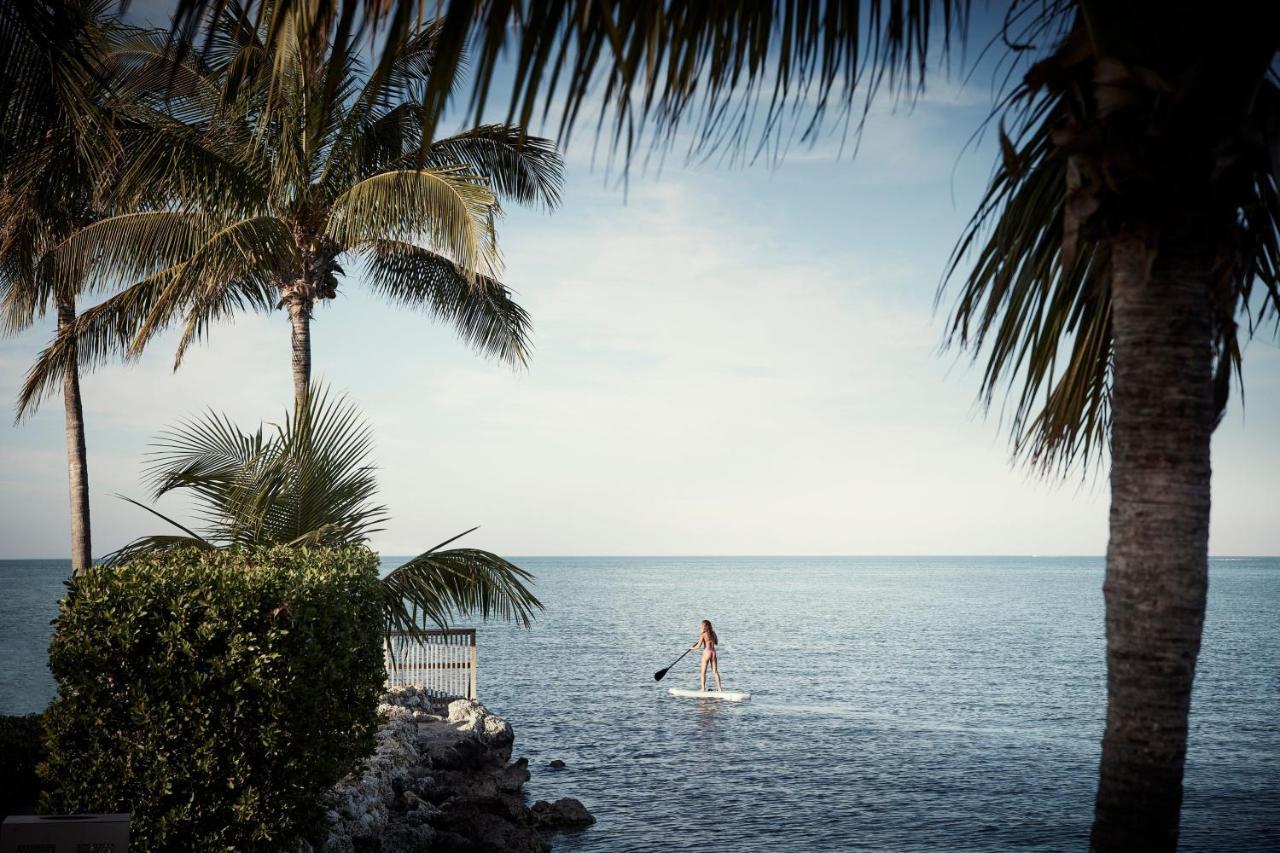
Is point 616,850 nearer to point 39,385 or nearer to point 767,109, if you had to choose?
point 39,385

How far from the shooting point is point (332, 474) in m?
11.1

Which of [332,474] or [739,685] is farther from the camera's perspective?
[739,685]

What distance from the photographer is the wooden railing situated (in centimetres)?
2092

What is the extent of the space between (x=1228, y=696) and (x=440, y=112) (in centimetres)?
4402

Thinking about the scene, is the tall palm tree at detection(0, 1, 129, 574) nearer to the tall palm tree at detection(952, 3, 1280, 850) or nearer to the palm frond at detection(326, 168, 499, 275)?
the palm frond at detection(326, 168, 499, 275)

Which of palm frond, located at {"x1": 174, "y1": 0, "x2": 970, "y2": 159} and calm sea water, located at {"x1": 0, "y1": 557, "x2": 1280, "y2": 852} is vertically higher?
palm frond, located at {"x1": 174, "y1": 0, "x2": 970, "y2": 159}

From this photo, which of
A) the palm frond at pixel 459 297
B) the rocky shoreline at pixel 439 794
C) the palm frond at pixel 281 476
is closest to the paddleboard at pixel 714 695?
the rocky shoreline at pixel 439 794

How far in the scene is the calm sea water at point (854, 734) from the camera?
19109 millimetres

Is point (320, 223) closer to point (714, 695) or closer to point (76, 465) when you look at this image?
point (76, 465)

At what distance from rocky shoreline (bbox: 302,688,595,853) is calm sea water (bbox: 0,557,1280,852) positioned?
1402 mm

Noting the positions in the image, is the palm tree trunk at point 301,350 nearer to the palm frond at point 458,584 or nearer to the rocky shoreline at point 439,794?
the palm frond at point 458,584

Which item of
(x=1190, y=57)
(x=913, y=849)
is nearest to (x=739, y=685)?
(x=913, y=849)

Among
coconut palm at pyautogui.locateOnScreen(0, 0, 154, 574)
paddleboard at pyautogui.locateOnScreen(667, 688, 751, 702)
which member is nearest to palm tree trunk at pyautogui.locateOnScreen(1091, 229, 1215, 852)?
coconut palm at pyautogui.locateOnScreen(0, 0, 154, 574)

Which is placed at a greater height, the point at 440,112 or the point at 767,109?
the point at 767,109
